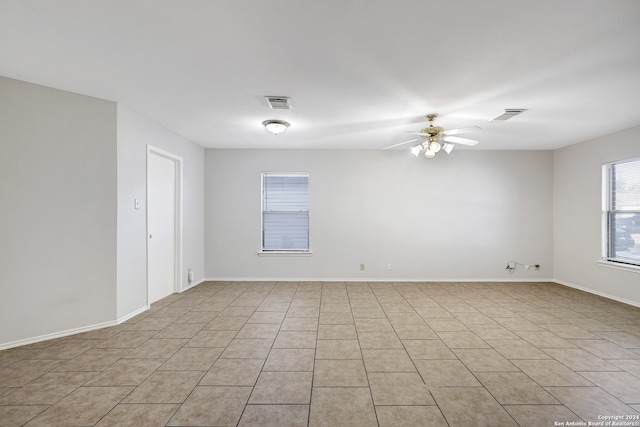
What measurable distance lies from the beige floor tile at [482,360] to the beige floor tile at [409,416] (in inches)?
28.8

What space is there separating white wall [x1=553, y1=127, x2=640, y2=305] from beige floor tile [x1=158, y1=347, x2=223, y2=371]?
5.53 meters

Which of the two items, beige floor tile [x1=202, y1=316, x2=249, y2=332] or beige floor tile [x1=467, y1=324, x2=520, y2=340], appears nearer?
beige floor tile [x1=467, y1=324, x2=520, y2=340]

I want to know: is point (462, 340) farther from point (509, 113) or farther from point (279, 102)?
point (279, 102)

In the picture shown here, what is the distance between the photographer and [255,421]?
69.1 inches

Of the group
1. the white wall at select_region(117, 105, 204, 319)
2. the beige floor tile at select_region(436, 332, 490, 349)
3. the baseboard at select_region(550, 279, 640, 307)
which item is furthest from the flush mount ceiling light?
the baseboard at select_region(550, 279, 640, 307)

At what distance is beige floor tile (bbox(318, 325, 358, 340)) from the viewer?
9.66 feet

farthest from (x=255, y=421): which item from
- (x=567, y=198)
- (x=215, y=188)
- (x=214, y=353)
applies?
(x=567, y=198)

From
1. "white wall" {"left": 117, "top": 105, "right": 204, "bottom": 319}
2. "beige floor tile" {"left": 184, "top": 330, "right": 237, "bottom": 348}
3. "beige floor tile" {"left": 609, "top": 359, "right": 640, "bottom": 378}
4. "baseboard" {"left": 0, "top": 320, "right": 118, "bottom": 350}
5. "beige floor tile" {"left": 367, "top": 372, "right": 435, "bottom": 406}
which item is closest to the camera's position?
"beige floor tile" {"left": 367, "top": 372, "right": 435, "bottom": 406}

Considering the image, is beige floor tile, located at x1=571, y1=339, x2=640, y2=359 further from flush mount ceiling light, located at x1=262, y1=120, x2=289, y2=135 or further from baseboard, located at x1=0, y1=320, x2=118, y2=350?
baseboard, located at x1=0, y1=320, x2=118, y2=350

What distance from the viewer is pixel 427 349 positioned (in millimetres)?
2684

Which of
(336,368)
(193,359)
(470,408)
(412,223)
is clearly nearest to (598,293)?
(412,223)

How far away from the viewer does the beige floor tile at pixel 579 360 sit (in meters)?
2.38

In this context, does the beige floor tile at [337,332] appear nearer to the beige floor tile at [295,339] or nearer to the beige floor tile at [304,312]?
the beige floor tile at [295,339]

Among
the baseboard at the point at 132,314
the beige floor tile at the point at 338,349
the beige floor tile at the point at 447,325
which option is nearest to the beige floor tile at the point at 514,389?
the beige floor tile at the point at 447,325
